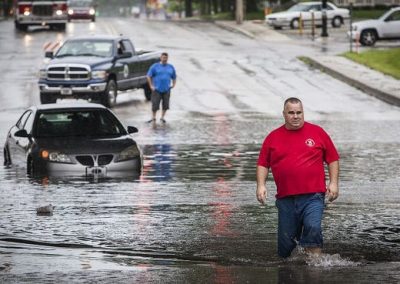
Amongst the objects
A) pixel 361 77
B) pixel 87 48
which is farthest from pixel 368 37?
pixel 87 48

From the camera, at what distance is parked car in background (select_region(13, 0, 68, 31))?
232 ft

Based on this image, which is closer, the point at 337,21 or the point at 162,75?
the point at 162,75

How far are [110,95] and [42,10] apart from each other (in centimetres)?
3481

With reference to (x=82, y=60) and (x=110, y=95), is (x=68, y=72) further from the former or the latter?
(x=110, y=95)

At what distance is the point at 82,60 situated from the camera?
37.2 meters

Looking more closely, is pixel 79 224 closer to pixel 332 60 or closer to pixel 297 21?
pixel 332 60

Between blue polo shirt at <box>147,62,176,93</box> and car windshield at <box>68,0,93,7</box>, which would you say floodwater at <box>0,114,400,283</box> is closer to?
blue polo shirt at <box>147,62,176,93</box>

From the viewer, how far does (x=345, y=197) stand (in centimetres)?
1794

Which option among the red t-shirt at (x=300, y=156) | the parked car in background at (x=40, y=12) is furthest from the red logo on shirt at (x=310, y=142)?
the parked car in background at (x=40, y=12)

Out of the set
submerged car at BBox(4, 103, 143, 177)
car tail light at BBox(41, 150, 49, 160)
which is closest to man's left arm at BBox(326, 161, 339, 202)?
submerged car at BBox(4, 103, 143, 177)

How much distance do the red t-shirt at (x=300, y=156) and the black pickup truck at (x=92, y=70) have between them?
83.0ft

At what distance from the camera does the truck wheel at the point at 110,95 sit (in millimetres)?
37094

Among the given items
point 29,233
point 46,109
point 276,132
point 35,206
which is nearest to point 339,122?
point 46,109

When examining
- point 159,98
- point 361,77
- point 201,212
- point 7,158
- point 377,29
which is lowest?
point 361,77
